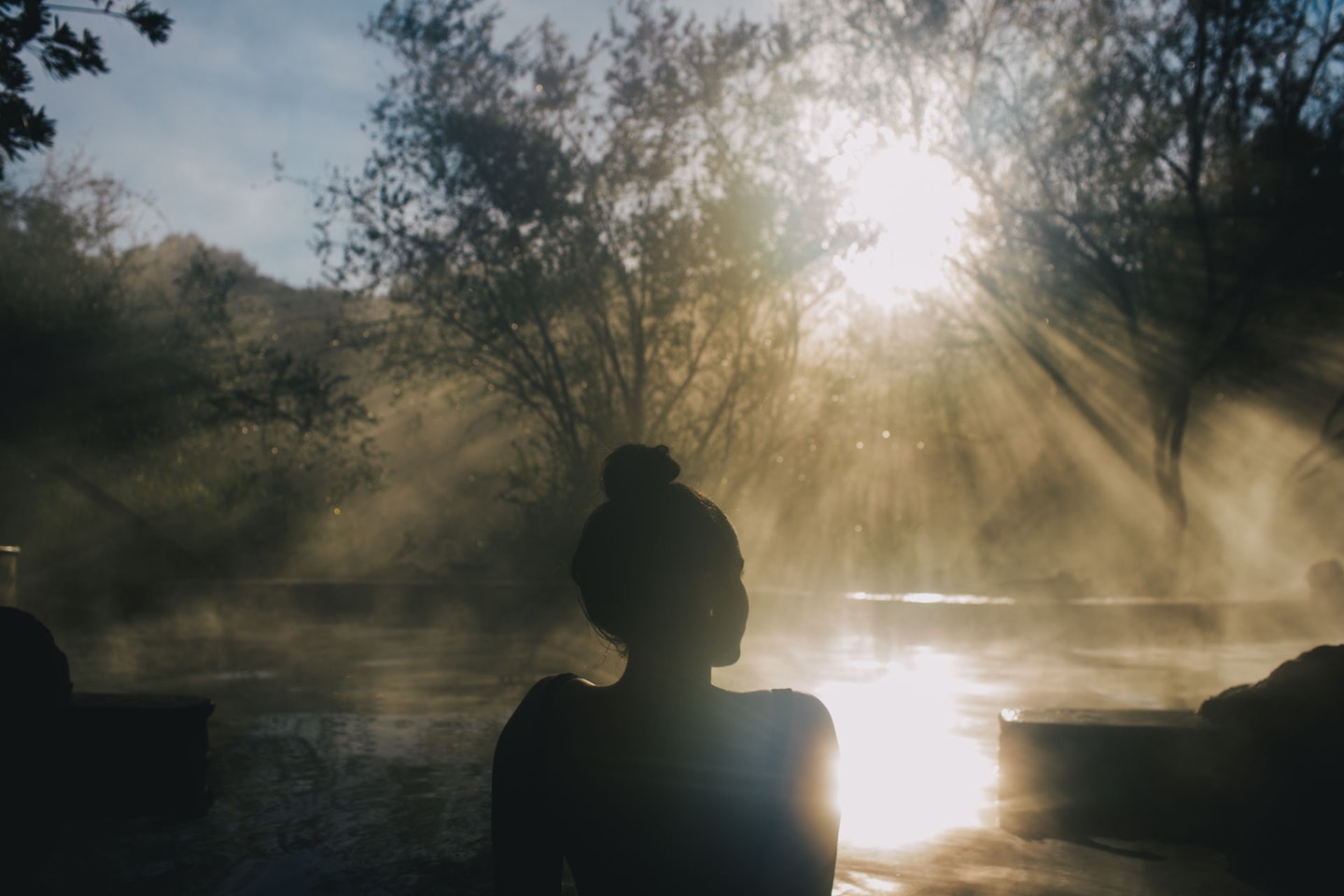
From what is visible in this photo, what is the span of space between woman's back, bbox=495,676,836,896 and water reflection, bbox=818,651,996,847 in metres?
1.62

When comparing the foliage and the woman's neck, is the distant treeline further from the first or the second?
the woman's neck

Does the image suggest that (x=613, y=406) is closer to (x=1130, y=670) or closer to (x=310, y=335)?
(x=310, y=335)

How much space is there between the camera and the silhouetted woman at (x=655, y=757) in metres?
1.76

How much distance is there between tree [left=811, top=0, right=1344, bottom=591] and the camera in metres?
15.7

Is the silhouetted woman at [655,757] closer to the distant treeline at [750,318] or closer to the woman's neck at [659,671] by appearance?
the woman's neck at [659,671]

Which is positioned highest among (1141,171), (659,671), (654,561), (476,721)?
(1141,171)

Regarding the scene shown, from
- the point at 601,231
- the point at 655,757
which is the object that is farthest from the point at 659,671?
the point at 601,231

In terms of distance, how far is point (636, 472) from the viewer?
1.78 meters

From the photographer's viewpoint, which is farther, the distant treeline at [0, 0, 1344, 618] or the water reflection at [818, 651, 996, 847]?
the distant treeline at [0, 0, 1344, 618]

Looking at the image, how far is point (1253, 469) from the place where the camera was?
67.0ft

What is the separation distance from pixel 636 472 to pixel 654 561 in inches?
5.5

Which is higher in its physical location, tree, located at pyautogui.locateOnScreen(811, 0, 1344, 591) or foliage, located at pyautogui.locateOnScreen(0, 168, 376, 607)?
tree, located at pyautogui.locateOnScreen(811, 0, 1344, 591)

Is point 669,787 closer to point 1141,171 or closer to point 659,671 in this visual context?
point 659,671

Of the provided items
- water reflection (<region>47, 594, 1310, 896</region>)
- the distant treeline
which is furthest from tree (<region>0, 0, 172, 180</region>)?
the distant treeline
